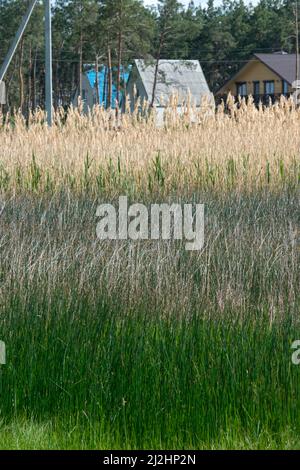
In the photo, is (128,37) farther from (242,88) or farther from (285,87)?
(242,88)

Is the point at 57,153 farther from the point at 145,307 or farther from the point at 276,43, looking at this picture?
the point at 276,43

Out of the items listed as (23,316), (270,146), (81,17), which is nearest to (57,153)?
(270,146)

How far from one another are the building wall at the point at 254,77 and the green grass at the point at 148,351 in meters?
40.1

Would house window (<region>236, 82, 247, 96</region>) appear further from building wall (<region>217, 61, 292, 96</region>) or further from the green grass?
the green grass

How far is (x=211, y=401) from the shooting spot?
381 cm

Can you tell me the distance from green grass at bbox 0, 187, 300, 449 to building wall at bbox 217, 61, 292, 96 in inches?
1578

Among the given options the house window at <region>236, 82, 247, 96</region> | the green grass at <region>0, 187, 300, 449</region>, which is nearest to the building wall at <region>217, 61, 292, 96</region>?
the house window at <region>236, 82, 247, 96</region>

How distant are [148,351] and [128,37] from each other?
3847 centimetres

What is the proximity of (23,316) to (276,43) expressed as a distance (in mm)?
53336

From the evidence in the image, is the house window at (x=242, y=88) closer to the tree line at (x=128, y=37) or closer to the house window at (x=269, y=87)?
the house window at (x=269, y=87)

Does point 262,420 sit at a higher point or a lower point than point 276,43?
lower

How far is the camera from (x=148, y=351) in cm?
406

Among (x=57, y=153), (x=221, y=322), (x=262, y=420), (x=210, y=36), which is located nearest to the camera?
(x=262, y=420)

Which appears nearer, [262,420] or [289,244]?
[262,420]
